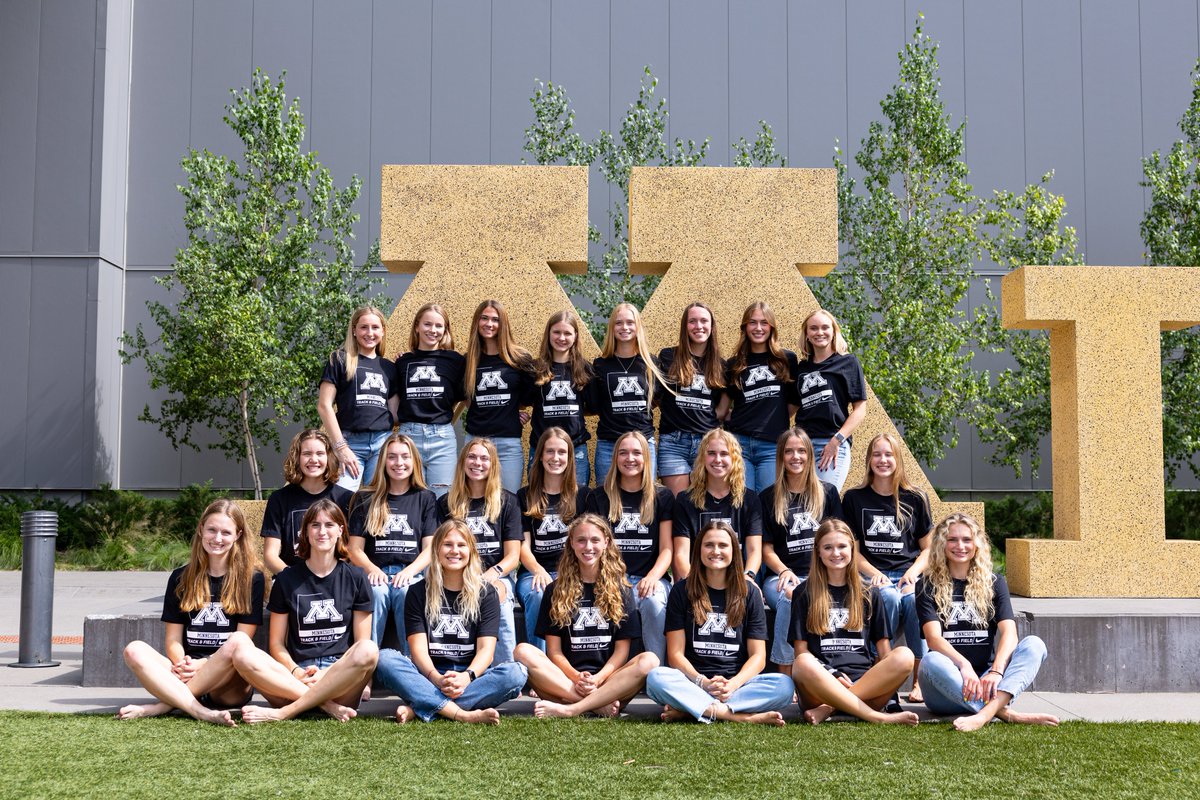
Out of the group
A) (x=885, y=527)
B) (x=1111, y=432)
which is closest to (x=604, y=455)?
(x=885, y=527)

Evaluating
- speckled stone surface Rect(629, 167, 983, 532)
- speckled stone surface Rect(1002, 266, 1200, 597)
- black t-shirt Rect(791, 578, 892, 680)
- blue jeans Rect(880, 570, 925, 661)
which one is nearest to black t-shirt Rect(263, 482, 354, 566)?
black t-shirt Rect(791, 578, 892, 680)

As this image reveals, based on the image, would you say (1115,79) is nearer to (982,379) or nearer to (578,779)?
(982,379)

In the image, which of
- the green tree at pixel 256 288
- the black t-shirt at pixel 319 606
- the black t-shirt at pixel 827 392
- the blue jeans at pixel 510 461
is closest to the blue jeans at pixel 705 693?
the black t-shirt at pixel 319 606

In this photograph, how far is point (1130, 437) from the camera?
7.58 meters

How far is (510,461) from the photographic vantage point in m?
6.84

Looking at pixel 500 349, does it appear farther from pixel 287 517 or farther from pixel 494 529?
pixel 287 517

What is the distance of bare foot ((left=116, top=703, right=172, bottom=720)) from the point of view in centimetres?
532

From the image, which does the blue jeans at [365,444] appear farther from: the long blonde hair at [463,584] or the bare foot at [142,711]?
the bare foot at [142,711]

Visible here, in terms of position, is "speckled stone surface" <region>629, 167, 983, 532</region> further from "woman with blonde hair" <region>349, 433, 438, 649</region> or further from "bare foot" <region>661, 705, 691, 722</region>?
"bare foot" <region>661, 705, 691, 722</region>

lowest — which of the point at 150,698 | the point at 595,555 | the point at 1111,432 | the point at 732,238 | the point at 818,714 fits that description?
the point at 150,698

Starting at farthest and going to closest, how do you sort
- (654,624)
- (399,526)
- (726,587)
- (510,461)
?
(510,461) → (399,526) → (654,624) → (726,587)

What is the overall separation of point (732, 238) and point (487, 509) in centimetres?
290

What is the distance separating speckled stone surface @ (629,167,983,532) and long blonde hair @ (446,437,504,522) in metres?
1.95

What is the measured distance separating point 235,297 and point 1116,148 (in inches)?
547
